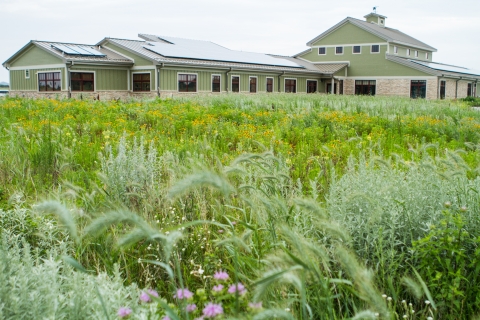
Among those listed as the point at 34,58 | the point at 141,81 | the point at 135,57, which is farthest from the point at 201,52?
the point at 34,58

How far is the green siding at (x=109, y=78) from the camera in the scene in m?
27.8

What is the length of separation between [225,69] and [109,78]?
759 cm

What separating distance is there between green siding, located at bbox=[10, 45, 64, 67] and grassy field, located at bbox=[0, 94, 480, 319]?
23.6 meters

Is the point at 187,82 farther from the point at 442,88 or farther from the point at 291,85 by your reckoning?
the point at 442,88

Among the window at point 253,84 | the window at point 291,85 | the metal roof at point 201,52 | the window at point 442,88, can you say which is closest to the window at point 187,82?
the metal roof at point 201,52

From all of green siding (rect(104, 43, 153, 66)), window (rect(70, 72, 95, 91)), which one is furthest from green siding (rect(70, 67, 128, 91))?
green siding (rect(104, 43, 153, 66))

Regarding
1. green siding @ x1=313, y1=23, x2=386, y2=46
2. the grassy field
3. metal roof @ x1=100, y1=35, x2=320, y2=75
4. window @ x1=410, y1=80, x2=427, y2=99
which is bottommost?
the grassy field

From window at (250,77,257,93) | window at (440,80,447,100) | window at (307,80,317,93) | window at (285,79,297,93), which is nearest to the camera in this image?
window at (250,77,257,93)

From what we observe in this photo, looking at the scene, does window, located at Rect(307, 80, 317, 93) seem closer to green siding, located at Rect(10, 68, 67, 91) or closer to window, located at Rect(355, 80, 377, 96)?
window, located at Rect(355, 80, 377, 96)

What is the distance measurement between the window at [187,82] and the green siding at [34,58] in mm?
7032

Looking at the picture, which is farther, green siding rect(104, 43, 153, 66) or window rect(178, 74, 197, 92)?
window rect(178, 74, 197, 92)

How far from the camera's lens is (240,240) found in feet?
6.04

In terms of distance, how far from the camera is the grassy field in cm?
168

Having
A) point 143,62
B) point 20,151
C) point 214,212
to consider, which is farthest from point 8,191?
point 143,62
